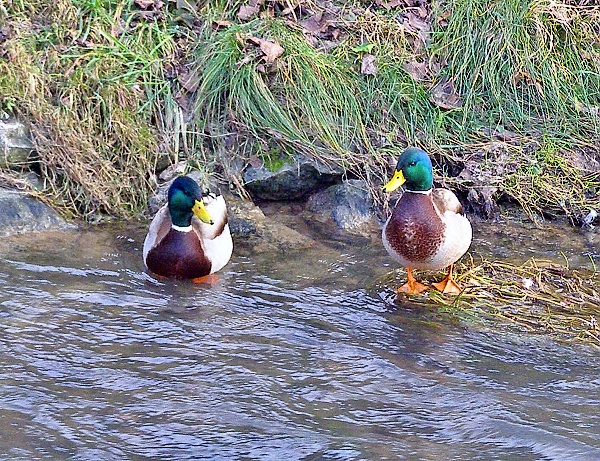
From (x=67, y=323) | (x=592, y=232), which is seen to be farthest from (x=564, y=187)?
(x=67, y=323)

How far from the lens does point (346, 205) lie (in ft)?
19.8

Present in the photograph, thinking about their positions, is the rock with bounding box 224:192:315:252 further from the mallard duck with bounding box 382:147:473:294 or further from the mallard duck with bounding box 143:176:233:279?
the mallard duck with bounding box 382:147:473:294

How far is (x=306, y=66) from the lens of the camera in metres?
6.37

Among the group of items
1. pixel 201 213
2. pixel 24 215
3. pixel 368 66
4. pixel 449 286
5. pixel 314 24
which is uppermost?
pixel 314 24

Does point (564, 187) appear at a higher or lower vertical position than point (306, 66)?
lower

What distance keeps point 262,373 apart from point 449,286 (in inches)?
54.9

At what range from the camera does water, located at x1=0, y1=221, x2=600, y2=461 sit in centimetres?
353

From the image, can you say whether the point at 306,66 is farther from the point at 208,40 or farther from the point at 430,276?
the point at 430,276

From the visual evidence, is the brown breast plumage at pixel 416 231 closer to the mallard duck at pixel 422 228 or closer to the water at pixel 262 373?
the mallard duck at pixel 422 228

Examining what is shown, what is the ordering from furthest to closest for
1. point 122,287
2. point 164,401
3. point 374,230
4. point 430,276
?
point 374,230, point 430,276, point 122,287, point 164,401

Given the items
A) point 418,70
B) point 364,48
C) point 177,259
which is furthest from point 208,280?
point 418,70

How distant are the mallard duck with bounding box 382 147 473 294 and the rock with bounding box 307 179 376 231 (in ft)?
A: 2.92

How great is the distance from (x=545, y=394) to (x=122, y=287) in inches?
86.9

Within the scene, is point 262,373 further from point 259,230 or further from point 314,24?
point 314,24
